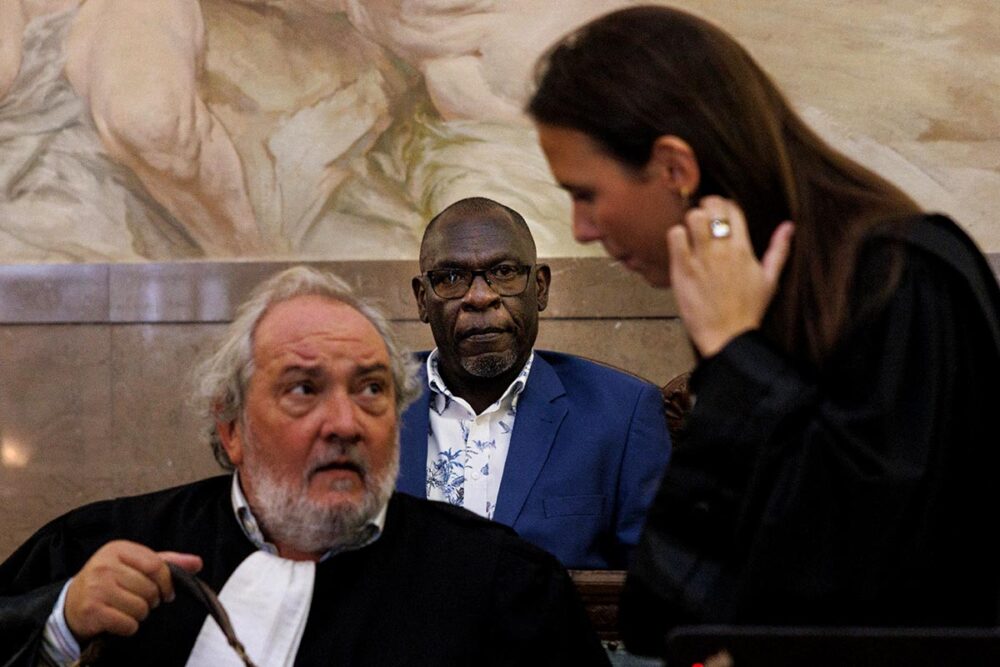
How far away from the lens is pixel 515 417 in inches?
173

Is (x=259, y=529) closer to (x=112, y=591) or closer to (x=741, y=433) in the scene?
(x=112, y=591)

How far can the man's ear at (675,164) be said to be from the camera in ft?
6.80

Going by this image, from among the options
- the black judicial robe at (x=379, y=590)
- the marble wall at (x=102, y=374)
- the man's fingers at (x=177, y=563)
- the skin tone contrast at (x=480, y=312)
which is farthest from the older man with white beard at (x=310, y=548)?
the marble wall at (x=102, y=374)

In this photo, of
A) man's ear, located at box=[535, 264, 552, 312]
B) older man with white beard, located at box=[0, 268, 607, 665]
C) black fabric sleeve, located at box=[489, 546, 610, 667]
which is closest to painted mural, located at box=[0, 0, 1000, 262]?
man's ear, located at box=[535, 264, 552, 312]

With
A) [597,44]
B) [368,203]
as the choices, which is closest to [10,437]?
[368,203]

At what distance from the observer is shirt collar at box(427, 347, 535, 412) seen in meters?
4.45

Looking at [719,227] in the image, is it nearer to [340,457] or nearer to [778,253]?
[778,253]

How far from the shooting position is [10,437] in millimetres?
6469

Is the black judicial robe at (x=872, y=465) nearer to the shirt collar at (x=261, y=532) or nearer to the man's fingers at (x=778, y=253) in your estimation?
the man's fingers at (x=778, y=253)

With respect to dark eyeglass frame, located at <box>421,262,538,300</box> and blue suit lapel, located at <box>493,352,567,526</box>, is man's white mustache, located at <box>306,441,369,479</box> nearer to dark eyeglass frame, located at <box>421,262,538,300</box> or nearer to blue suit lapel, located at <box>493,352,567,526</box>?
blue suit lapel, located at <box>493,352,567,526</box>

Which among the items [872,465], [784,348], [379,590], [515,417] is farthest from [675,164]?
[515,417]

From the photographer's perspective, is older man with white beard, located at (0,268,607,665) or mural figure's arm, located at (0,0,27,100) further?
mural figure's arm, located at (0,0,27,100)

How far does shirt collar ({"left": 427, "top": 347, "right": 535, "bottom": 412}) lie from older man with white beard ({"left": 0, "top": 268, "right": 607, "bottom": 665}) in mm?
1108

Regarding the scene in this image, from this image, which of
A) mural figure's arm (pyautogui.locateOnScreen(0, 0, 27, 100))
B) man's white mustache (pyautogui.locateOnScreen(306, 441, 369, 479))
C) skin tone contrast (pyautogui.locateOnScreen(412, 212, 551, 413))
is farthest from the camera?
mural figure's arm (pyautogui.locateOnScreen(0, 0, 27, 100))
